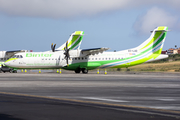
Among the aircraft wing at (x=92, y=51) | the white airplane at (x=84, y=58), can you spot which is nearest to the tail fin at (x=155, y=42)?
the white airplane at (x=84, y=58)

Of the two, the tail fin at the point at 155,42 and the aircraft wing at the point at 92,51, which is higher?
the tail fin at the point at 155,42

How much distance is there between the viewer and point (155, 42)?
63344 millimetres

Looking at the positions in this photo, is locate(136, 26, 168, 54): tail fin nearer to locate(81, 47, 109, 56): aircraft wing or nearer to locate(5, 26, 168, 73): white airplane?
locate(5, 26, 168, 73): white airplane

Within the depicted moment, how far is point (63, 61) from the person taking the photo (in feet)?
201

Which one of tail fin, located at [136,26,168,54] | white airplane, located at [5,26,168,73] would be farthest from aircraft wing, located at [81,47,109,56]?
tail fin, located at [136,26,168,54]

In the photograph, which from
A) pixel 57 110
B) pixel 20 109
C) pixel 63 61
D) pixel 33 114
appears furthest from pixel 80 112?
pixel 63 61

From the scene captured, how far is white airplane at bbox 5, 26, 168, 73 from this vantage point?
6047 centimetres

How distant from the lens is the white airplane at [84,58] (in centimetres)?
6047

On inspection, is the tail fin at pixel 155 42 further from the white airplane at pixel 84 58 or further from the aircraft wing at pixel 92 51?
the aircraft wing at pixel 92 51

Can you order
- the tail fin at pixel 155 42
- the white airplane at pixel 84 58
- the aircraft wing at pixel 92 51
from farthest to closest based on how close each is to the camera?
the tail fin at pixel 155 42 < the white airplane at pixel 84 58 < the aircraft wing at pixel 92 51

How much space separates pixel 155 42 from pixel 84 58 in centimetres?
1566

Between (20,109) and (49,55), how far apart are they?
49566 millimetres

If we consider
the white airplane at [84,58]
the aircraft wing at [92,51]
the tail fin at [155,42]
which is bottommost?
the white airplane at [84,58]

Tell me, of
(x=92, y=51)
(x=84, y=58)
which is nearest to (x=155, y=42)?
(x=92, y=51)
